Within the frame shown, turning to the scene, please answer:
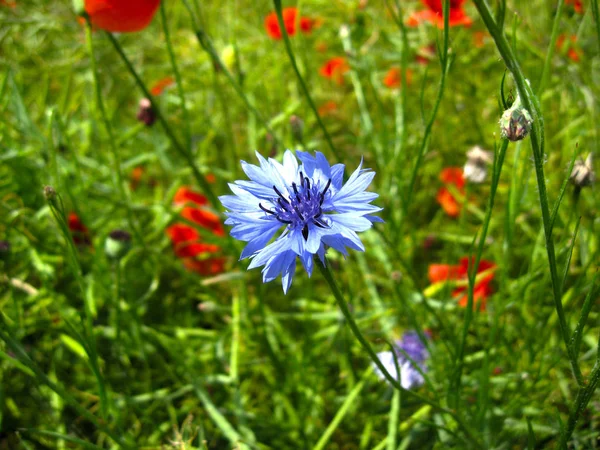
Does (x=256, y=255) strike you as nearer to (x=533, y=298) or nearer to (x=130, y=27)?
(x=130, y=27)

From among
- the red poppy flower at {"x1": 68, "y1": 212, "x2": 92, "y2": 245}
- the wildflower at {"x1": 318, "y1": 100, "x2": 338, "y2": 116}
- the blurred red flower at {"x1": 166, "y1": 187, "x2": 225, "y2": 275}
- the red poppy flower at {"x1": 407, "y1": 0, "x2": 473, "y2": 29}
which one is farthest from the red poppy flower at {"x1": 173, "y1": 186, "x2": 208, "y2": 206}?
the red poppy flower at {"x1": 407, "y1": 0, "x2": 473, "y2": 29}

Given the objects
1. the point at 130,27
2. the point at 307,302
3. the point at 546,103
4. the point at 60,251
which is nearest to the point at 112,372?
the point at 60,251

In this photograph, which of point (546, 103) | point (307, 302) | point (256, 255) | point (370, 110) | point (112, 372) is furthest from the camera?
point (370, 110)

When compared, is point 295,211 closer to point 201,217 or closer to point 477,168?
point 477,168

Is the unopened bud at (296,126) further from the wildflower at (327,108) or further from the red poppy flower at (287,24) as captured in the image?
the wildflower at (327,108)

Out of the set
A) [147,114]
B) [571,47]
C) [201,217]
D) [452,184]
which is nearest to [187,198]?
[201,217]
